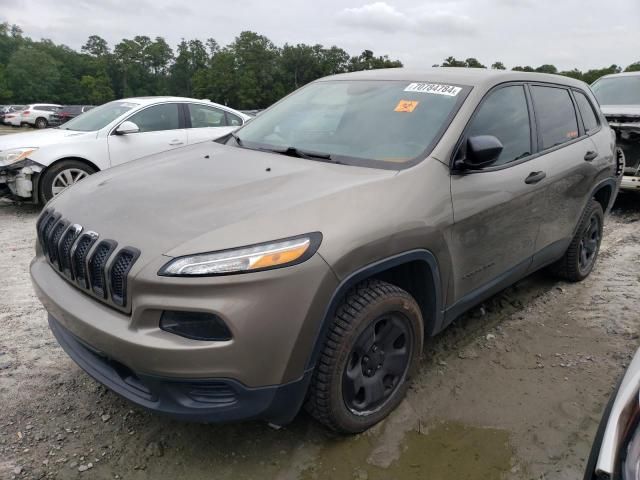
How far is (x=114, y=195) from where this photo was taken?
253cm

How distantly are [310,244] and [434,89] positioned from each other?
152 centimetres

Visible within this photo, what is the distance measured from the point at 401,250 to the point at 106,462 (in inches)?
64.9

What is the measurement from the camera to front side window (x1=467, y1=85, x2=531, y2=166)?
3.02 m

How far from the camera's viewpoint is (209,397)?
81.3 inches

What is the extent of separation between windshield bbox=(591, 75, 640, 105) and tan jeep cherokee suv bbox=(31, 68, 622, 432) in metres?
5.31

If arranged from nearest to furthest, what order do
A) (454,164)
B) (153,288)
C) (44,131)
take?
(153,288) < (454,164) < (44,131)

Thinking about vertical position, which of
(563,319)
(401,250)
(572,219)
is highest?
(401,250)

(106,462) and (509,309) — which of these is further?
(509,309)

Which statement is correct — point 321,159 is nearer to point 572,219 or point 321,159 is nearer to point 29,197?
point 572,219

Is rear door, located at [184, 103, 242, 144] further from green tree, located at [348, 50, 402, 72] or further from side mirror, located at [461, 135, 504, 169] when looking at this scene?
green tree, located at [348, 50, 402, 72]

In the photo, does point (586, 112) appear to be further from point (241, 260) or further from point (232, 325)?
point (232, 325)

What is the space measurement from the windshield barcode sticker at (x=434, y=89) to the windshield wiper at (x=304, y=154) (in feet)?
2.33

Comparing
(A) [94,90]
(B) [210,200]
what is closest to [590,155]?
(B) [210,200]

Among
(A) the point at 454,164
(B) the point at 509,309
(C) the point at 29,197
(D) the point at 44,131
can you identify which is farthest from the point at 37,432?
(D) the point at 44,131
